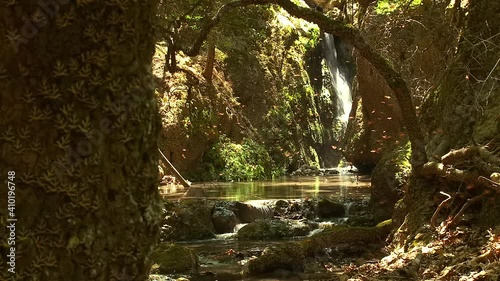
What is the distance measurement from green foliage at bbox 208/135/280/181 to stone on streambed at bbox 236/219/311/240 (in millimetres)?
11818

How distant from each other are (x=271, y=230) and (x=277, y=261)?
378 centimetres

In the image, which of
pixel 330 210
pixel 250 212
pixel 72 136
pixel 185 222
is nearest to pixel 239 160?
pixel 250 212

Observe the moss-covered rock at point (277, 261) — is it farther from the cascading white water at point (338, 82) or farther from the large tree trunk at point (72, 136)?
the cascading white water at point (338, 82)

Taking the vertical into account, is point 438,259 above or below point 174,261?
above

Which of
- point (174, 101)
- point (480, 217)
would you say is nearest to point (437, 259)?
point (480, 217)

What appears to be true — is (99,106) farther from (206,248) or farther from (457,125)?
(206,248)

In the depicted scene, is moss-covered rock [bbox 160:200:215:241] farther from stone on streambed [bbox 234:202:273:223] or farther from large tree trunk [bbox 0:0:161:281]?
large tree trunk [bbox 0:0:161:281]

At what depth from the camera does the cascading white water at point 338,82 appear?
34.0 meters

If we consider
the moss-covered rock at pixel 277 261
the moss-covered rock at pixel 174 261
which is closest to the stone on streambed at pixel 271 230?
the moss-covered rock at pixel 174 261

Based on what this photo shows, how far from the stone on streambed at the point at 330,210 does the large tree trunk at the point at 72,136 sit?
12.4m

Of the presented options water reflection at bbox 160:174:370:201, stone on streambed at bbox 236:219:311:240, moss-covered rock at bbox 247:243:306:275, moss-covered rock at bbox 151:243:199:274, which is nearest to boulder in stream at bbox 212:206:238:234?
stone on streambed at bbox 236:219:311:240

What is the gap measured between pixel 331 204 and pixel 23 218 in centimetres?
1278

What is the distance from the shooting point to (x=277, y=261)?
8133 mm

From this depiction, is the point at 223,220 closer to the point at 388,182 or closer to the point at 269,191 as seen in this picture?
the point at 388,182
